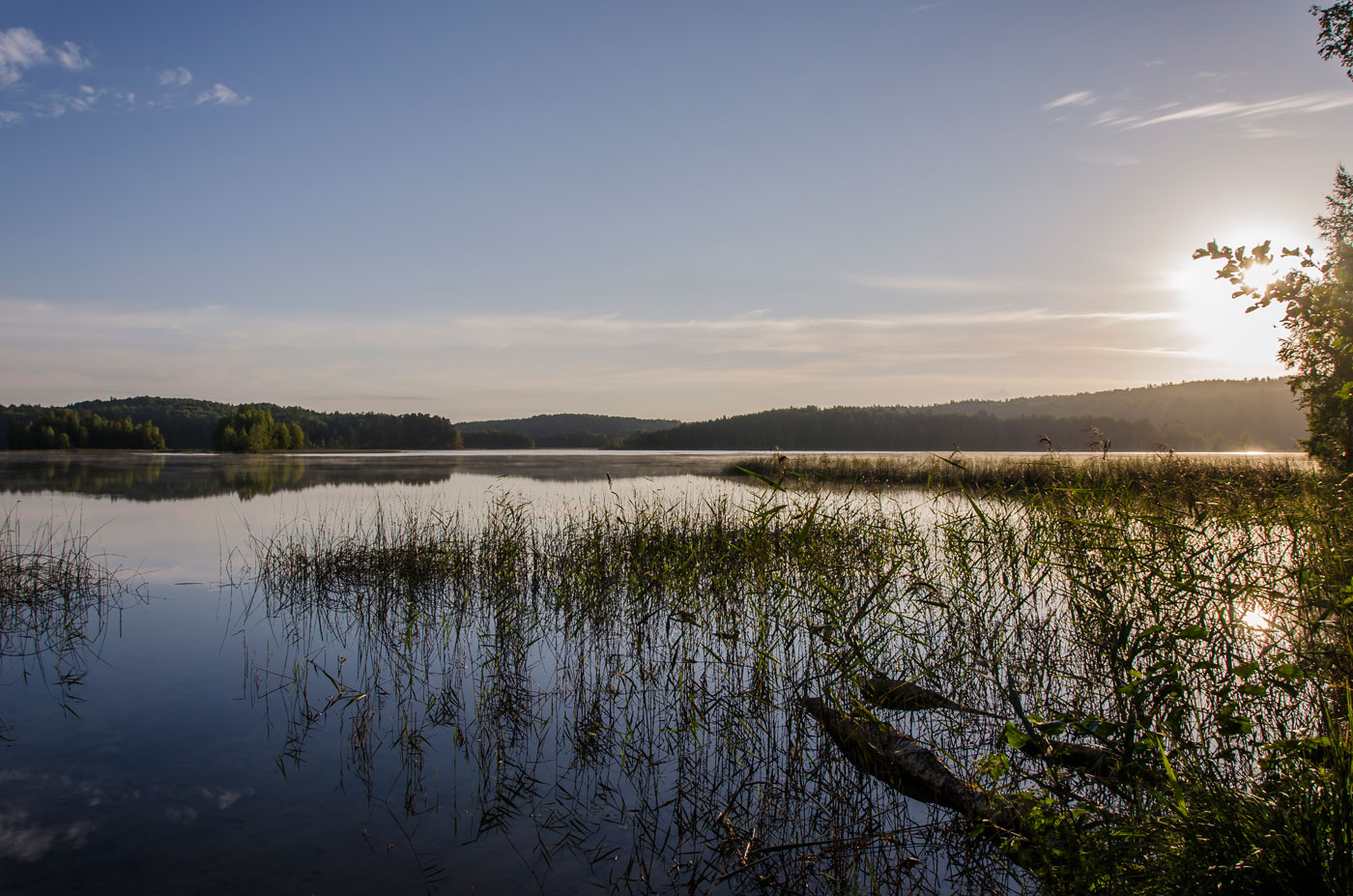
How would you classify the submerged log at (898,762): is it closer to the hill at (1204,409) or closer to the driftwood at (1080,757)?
the driftwood at (1080,757)

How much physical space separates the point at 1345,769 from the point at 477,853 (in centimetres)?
376

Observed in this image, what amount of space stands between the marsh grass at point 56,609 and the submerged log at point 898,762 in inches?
239

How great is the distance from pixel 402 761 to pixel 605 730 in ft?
4.66

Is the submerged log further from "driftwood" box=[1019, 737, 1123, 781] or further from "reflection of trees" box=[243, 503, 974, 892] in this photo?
"driftwood" box=[1019, 737, 1123, 781]

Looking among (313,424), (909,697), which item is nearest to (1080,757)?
(909,697)

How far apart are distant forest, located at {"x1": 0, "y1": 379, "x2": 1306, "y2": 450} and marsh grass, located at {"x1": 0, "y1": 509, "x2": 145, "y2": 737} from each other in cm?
8638

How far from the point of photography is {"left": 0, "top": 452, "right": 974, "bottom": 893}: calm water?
12.2ft

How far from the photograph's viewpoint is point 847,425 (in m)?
109

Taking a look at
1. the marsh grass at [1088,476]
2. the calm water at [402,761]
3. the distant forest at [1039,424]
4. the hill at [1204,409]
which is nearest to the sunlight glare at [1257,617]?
the marsh grass at [1088,476]

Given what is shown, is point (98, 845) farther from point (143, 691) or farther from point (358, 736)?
point (143, 691)

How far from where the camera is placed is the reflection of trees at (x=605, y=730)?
3811 millimetres

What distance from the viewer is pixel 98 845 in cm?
386

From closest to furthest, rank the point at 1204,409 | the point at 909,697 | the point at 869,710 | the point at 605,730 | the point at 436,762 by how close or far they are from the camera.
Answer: the point at 869,710, the point at 436,762, the point at 605,730, the point at 909,697, the point at 1204,409

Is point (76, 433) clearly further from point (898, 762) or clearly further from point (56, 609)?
point (898, 762)
